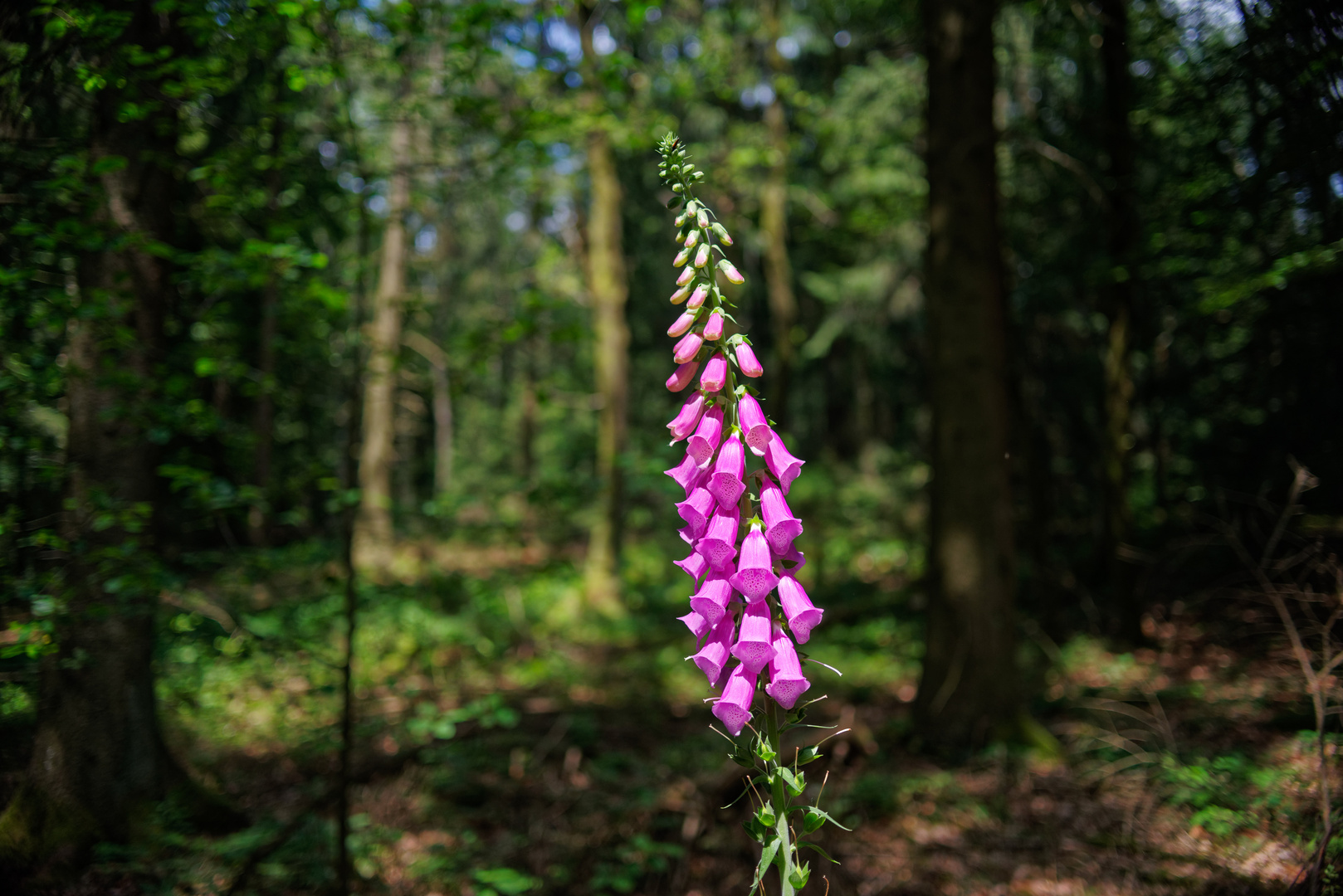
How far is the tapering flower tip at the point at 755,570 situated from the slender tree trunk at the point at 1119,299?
701 centimetres

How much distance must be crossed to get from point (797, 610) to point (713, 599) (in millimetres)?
205

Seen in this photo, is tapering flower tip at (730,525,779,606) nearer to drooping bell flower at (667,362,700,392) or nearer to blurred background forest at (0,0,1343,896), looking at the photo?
drooping bell flower at (667,362,700,392)

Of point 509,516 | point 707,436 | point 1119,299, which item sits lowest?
point 509,516

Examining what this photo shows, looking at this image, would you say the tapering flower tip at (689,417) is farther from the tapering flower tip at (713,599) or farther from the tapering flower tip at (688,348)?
the tapering flower tip at (713,599)

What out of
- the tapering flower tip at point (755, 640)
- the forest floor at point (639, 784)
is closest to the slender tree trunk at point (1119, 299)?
the forest floor at point (639, 784)

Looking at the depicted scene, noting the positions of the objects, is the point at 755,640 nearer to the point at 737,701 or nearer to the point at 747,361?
the point at 737,701

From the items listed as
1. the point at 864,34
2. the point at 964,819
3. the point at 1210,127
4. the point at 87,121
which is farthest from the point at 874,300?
the point at 87,121

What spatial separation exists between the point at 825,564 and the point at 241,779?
→ 10687mm

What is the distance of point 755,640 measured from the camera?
158cm

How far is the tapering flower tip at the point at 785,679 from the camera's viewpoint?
5.13 ft

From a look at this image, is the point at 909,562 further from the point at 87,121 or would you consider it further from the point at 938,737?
the point at 87,121

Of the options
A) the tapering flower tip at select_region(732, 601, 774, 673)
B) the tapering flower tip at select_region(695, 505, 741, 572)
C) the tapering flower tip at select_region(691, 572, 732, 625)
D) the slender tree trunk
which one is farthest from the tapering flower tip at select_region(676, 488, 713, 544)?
the slender tree trunk

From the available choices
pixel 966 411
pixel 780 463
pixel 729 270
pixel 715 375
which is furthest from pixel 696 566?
pixel 966 411

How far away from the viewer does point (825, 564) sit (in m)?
13.4
